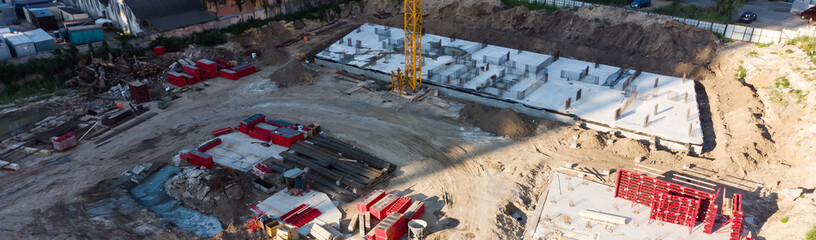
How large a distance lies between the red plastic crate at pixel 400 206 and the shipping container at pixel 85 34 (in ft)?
100

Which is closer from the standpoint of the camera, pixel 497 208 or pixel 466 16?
pixel 497 208

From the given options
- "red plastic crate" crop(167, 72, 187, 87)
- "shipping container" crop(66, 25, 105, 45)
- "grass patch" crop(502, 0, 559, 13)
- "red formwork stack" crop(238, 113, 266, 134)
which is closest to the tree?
"grass patch" crop(502, 0, 559, 13)

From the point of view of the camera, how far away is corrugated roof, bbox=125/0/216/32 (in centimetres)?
3884

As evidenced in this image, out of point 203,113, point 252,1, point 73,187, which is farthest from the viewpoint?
point 252,1

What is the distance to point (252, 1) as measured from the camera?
4328 centimetres

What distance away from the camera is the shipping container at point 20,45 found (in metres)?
33.8

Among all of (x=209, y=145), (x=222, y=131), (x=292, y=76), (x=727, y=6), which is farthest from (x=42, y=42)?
(x=727, y=6)

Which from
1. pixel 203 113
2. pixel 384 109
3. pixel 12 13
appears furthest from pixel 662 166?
pixel 12 13

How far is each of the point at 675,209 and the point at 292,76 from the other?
2305cm

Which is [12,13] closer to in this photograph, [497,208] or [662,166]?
[497,208]

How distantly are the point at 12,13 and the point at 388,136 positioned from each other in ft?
126

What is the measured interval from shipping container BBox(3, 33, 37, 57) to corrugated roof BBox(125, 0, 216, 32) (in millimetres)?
6916

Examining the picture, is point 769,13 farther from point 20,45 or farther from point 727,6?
point 20,45

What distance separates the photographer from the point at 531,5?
43.5 metres
